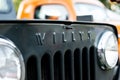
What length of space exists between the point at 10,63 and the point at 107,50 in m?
0.72

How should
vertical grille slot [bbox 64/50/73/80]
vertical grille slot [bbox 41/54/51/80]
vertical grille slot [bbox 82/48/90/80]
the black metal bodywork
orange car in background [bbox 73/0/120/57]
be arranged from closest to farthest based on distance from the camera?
the black metal bodywork → vertical grille slot [bbox 41/54/51/80] → vertical grille slot [bbox 64/50/73/80] → vertical grille slot [bbox 82/48/90/80] → orange car in background [bbox 73/0/120/57]

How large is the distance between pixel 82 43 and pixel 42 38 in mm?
339

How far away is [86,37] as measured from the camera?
2199 mm

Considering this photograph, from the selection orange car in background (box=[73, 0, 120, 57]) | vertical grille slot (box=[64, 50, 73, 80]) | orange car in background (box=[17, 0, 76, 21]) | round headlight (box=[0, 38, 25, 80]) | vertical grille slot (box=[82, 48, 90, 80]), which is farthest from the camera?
orange car in background (box=[73, 0, 120, 57])

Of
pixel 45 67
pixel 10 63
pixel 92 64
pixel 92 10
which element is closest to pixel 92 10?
pixel 92 10

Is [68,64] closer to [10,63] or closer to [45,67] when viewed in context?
[45,67]

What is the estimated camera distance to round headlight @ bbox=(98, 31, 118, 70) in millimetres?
2211

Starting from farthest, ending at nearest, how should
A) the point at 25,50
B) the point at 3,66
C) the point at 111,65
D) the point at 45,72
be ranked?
the point at 111,65, the point at 45,72, the point at 25,50, the point at 3,66

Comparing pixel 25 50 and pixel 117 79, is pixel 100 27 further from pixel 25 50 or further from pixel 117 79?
pixel 25 50

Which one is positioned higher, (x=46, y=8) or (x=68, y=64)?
(x=46, y=8)

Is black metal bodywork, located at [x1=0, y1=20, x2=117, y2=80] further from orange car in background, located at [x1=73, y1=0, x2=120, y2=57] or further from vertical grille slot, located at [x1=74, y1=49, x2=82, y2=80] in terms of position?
orange car in background, located at [x1=73, y1=0, x2=120, y2=57]

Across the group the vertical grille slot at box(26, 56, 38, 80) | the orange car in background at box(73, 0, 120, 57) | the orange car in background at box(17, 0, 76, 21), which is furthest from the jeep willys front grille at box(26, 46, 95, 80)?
the orange car in background at box(73, 0, 120, 57)

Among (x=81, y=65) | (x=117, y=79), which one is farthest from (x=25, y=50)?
(x=117, y=79)

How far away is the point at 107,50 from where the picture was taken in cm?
222
